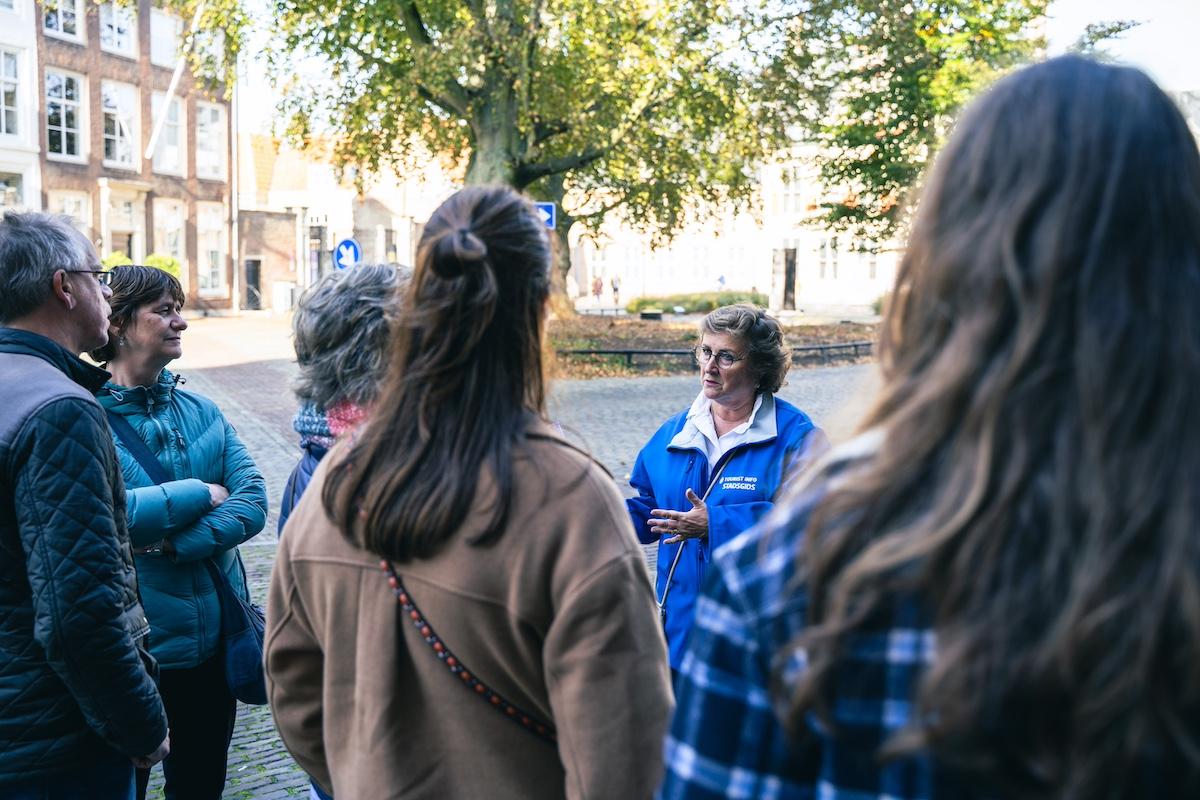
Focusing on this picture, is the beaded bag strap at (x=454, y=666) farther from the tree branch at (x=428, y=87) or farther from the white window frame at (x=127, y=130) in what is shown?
the white window frame at (x=127, y=130)

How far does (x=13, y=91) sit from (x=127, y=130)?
4576 millimetres

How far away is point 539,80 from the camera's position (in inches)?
817

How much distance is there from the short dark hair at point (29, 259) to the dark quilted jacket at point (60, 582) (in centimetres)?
9

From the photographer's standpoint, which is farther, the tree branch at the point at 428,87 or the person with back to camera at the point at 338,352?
the tree branch at the point at 428,87

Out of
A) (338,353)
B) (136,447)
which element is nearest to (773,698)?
(338,353)

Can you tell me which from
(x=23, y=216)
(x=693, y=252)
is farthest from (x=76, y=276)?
(x=693, y=252)

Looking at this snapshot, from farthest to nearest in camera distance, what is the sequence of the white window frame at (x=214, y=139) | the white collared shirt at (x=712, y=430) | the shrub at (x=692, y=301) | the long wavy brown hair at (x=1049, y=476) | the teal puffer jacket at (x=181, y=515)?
1. the shrub at (x=692, y=301)
2. the white window frame at (x=214, y=139)
3. the white collared shirt at (x=712, y=430)
4. the teal puffer jacket at (x=181, y=515)
5. the long wavy brown hair at (x=1049, y=476)

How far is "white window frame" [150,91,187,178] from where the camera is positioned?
4044 cm

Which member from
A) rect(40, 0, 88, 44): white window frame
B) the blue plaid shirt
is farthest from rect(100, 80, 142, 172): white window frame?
the blue plaid shirt

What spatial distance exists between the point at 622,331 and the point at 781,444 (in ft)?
93.8

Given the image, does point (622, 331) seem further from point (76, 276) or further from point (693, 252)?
point (693, 252)

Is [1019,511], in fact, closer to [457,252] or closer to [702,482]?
[457,252]

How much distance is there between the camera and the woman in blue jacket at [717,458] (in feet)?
12.2

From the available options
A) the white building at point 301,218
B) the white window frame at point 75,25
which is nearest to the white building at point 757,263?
the white building at point 301,218
